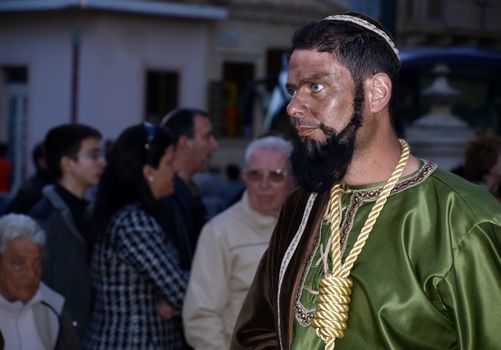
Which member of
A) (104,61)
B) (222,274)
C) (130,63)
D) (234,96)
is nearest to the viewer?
(222,274)

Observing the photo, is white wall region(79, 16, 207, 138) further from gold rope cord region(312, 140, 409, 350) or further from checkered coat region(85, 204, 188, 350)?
gold rope cord region(312, 140, 409, 350)

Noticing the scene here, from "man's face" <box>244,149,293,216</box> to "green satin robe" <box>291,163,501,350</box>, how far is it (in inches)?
86.6

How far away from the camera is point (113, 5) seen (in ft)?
75.9

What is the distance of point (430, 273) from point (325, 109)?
534 millimetres

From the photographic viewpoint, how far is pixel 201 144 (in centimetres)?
719

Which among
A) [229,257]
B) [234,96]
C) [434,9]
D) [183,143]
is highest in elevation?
[434,9]

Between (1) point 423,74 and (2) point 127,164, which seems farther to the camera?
(1) point 423,74

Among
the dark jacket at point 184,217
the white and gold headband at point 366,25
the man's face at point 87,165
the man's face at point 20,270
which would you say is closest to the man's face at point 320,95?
the white and gold headband at point 366,25

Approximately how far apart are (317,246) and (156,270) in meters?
1.92

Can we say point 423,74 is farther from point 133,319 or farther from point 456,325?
point 456,325

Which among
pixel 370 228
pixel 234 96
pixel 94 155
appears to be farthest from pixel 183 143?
pixel 234 96

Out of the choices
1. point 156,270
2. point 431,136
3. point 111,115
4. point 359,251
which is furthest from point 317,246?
point 111,115

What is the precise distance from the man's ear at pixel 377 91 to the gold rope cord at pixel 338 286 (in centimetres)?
16

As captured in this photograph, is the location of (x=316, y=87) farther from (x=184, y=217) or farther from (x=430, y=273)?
(x=184, y=217)
